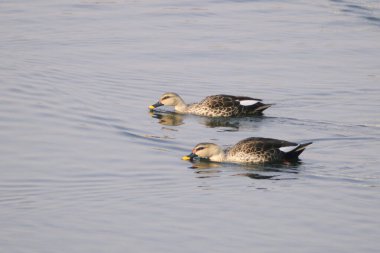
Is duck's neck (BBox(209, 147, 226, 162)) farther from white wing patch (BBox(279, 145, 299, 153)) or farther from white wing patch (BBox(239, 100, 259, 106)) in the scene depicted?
white wing patch (BBox(239, 100, 259, 106))

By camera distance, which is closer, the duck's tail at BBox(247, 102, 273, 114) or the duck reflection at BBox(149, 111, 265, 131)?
the duck reflection at BBox(149, 111, 265, 131)

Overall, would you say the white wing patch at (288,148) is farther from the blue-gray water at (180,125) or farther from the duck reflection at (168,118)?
the duck reflection at (168,118)

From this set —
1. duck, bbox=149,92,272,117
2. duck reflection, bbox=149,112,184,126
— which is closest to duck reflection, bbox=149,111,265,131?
duck reflection, bbox=149,112,184,126

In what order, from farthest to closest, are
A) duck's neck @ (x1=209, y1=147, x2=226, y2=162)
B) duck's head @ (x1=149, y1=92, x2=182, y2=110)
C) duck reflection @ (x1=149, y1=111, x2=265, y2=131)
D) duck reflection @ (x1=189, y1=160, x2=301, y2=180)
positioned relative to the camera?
duck's head @ (x1=149, y1=92, x2=182, y2=110) < duck reflection @ (x1=149, y1=111, x2=265, y2=131) < duck's neck @ (x1=209, y1=147, x2=226, y2=162) < duck reflection @ (x1=189, y1=160, x2=301, y2=180)

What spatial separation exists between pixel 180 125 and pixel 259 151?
368 centimetres

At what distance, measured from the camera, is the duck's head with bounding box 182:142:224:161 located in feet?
55.0

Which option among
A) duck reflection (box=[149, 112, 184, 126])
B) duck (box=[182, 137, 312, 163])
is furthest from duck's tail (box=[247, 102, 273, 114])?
duck (box=[182, 137, 312, 163])

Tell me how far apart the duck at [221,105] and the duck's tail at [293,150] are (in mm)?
3726

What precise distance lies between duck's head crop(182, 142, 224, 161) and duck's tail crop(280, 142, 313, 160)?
3.70 ft

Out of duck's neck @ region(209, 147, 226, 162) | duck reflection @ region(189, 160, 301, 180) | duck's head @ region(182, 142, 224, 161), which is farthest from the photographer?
duck's neck @ region(209, 147, 226, 162)

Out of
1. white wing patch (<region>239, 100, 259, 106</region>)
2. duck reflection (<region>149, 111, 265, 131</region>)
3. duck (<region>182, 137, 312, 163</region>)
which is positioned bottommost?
duck (<region>182, 137, 312, 163</region>)

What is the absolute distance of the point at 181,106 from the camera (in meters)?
21.2

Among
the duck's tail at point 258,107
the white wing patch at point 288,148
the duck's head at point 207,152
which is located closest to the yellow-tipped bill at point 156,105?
the duck's tail at point 258,107

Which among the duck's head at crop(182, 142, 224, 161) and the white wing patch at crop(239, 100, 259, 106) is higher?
the white wing patch at crop(239, 100, 259, 106)
